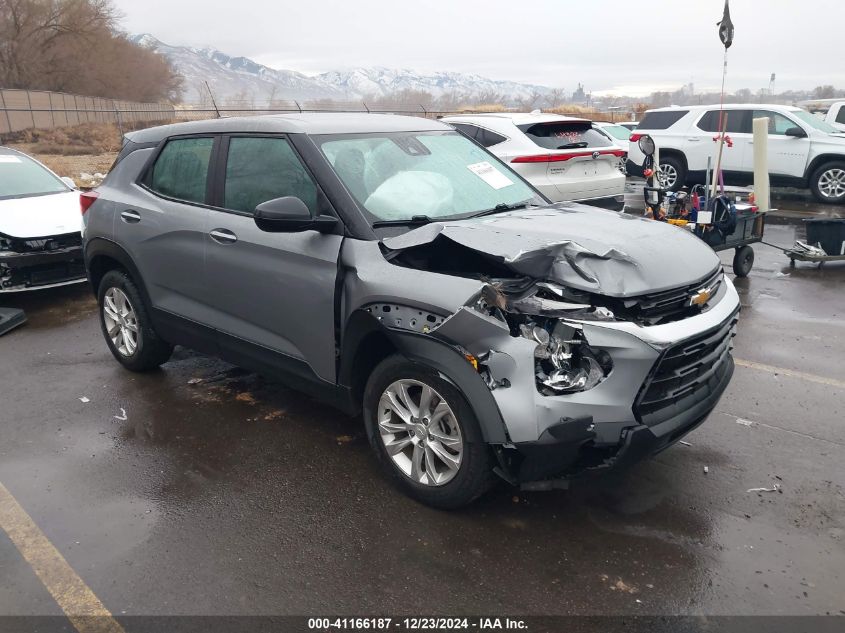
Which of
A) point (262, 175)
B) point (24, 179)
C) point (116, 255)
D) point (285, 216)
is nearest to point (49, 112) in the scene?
point (24, 179)

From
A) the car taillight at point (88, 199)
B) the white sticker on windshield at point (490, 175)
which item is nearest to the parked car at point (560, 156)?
the white sticker on windshield at point (490, 175)

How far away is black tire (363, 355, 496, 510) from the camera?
10.4 feet

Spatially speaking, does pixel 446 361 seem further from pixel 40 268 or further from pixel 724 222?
pixel 40 268

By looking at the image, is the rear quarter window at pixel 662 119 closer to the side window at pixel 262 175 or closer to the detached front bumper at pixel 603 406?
the side window at pixel 262 175

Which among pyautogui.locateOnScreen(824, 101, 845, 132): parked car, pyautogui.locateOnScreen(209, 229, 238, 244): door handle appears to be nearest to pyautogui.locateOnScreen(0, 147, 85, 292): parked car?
pyautogui.locateOnScreen(209, 229, 238, 244): door handle

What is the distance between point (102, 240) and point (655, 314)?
4100 mm

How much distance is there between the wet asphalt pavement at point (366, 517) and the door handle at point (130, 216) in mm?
1239

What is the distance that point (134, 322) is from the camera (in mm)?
5312

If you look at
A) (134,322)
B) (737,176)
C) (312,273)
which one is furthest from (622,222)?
(737,176)

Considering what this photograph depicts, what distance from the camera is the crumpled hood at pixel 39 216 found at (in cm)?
741

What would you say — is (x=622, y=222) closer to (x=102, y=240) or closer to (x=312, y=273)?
(x=312, y=273)

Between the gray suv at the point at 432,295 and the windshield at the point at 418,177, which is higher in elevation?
the windshield at the point at 418,177

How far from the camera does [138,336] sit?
208 inches

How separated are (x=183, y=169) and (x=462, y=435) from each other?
9.34 ft
